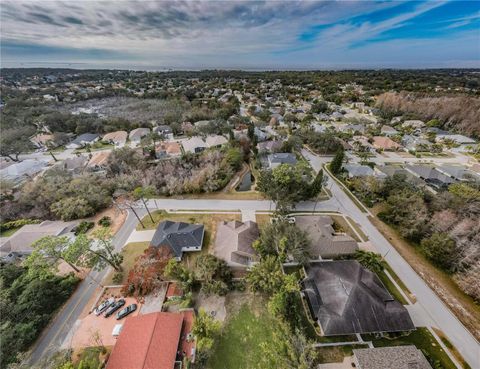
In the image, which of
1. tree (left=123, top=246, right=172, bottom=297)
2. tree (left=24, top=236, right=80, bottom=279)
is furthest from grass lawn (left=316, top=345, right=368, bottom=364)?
tree (left=24, top=236, right=80, bottom=279)

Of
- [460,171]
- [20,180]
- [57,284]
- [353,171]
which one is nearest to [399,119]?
[460,171]

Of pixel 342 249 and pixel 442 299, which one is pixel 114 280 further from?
pixel 442 299

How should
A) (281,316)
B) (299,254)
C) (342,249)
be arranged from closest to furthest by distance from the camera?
(281,316), (299,254), (342,249)

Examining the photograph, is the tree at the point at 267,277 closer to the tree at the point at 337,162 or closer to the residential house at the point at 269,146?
the tree at the point at 337,162

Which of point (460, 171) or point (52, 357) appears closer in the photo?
point (52, 357)

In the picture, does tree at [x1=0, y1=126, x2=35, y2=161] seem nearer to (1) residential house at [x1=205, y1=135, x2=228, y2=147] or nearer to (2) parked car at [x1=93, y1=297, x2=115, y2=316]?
(1) residential house at [x1=205, y1=135, x2=228, y2=147]

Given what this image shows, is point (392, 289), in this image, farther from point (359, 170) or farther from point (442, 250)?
point (359, 170)

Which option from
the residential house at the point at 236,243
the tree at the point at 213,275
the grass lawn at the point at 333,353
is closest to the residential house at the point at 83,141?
the residential house at the point at 236,243
